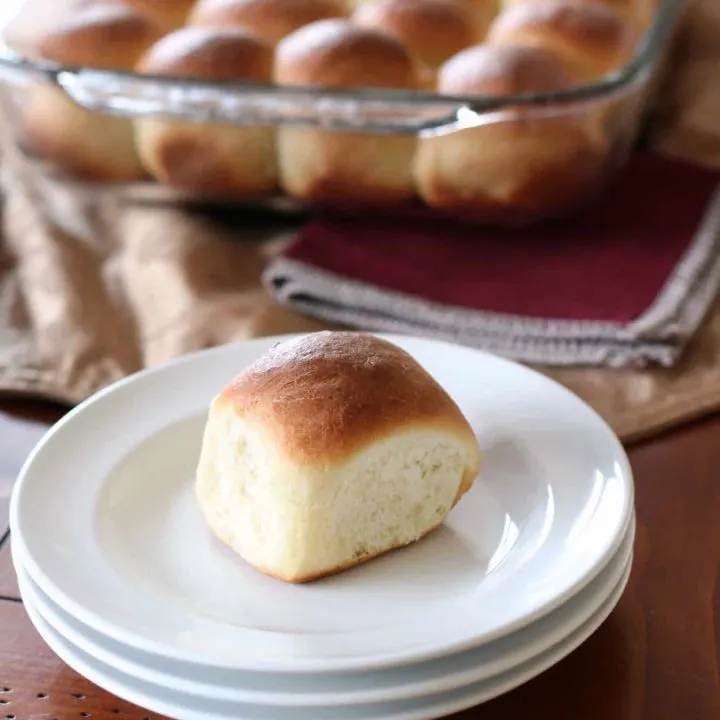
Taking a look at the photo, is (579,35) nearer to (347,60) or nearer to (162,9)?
(347,60)

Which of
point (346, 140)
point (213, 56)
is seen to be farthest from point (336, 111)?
point (213, 56)

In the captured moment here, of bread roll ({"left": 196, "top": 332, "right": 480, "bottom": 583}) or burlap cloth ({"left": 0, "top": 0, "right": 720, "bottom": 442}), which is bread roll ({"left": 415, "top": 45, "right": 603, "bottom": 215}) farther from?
bread roll ({"left": 196, "top": 332, "right": 480, "bottom": 583})

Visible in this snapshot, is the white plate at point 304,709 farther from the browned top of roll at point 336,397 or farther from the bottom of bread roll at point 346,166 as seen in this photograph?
→ the bottom of bread roll at point 346,166

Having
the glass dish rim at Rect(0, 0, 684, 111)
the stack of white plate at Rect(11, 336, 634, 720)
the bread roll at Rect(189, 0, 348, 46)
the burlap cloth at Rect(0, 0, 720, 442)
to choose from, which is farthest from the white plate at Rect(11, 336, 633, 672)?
the bread roll at Rect(189, 0, 348, 46)

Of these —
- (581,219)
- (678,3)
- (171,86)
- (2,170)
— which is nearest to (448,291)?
(581,219)

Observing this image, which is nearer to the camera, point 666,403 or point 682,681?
point 682,681

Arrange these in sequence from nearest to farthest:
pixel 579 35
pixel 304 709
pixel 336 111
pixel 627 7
A: pixel 304 709 < pixel 336 111 < pixel 579 35 < pixel 627 7

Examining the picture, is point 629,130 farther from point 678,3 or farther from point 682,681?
point 682,681

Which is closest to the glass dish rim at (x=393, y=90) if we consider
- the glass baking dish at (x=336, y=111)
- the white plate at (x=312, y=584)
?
the glass baking dish at (x=336, y=111)
